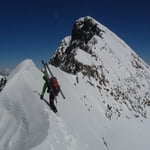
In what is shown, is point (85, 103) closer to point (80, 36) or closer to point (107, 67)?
point (107, 67)

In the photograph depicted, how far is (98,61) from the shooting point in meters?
36.3

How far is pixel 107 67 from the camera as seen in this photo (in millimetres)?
36594

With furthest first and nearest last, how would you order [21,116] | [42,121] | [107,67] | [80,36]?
1. [80,36]
2. [107,67]
3. [21,116]
4. [42,121]

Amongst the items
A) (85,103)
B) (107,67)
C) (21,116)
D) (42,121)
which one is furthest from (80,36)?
(42,121)

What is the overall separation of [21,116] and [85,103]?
11.9 m

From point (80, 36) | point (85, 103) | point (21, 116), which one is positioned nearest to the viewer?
point (21, 116)

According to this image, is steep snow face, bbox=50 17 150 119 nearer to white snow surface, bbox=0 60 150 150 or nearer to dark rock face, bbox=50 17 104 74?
dark rock face, bbox=50 17 104 74

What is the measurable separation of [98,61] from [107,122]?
13.2 m

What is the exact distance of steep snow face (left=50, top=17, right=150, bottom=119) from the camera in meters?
31.4

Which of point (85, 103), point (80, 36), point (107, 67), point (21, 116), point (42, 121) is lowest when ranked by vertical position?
point (42, 121)

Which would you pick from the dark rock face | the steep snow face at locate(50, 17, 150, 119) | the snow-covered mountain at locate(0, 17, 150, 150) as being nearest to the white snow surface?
the snow-covered mountain at locate(0, 17, 150, 150)

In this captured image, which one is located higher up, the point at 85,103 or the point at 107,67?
the point at 107,67

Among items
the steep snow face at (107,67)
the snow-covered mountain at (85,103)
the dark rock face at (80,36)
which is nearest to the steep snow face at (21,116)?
the snow-covered mountain at (85,103)

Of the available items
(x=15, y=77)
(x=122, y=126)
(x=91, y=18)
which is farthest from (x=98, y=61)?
(x=15, y=77)
